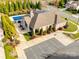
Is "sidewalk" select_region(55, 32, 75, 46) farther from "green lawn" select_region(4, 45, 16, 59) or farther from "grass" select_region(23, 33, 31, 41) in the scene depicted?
"green lawn" select_region(4, 45, 16, 59)

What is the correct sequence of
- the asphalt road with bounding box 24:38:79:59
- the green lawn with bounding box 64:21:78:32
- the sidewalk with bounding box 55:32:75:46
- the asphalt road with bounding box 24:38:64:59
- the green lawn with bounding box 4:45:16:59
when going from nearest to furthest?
1. the asphalt road with bounding box 24:38:79:59
2. the green lawn with bounding box 4:45:16:59
3. the asphalt road with bounding box 24:38:64:59
4. the sidewalk with bounding box 55:32:75:46
5. the green lawn with bounding box 64:21:78:32

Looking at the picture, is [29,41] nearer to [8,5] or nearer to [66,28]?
[66,28]

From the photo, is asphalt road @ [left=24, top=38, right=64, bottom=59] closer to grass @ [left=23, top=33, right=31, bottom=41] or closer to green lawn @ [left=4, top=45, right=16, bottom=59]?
green lawn @ [left=4, top=45, right=16, bottom=59]

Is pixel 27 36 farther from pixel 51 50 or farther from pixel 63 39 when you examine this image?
pixel 63 39

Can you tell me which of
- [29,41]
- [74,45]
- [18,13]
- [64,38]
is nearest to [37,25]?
[29,41]

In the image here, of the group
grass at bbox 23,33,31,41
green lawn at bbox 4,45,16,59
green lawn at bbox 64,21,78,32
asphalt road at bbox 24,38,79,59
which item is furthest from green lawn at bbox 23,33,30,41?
green lawn at bbox 64,21,78,32

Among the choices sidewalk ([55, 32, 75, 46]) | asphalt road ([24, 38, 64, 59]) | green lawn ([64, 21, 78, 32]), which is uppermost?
green lawn ([64, 21, 78, 32])

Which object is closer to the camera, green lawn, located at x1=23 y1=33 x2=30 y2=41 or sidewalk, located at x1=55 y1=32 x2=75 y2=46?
sidewalk, located at x1=55 y1=32 x2=75 y2=46

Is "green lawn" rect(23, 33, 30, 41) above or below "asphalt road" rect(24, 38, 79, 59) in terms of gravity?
above

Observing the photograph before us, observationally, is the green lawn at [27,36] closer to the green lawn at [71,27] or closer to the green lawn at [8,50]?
the green lawn at [8,50]

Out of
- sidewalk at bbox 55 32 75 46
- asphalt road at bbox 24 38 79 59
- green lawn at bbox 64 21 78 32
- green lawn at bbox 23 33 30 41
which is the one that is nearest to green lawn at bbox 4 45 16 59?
asphalt road at bbox 24 38 79 59

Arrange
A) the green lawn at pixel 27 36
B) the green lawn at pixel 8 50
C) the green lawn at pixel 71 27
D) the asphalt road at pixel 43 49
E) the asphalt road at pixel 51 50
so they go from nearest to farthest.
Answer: the asphalt road at pixel 51 50 → the green lawn at pixel 8 50 → the asphalt road at pixel 43 49 → the green lawn at pixel 27 36 → the green lawn at pixel 71 27

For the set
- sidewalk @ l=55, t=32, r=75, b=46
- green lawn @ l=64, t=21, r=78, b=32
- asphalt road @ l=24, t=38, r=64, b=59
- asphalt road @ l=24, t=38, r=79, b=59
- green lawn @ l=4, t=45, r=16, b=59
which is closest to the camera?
asphalt road @ l=24, t=38, r=79, b=59

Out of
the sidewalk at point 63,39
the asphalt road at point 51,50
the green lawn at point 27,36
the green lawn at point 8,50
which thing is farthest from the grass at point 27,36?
the sidewalk at point 63,39
